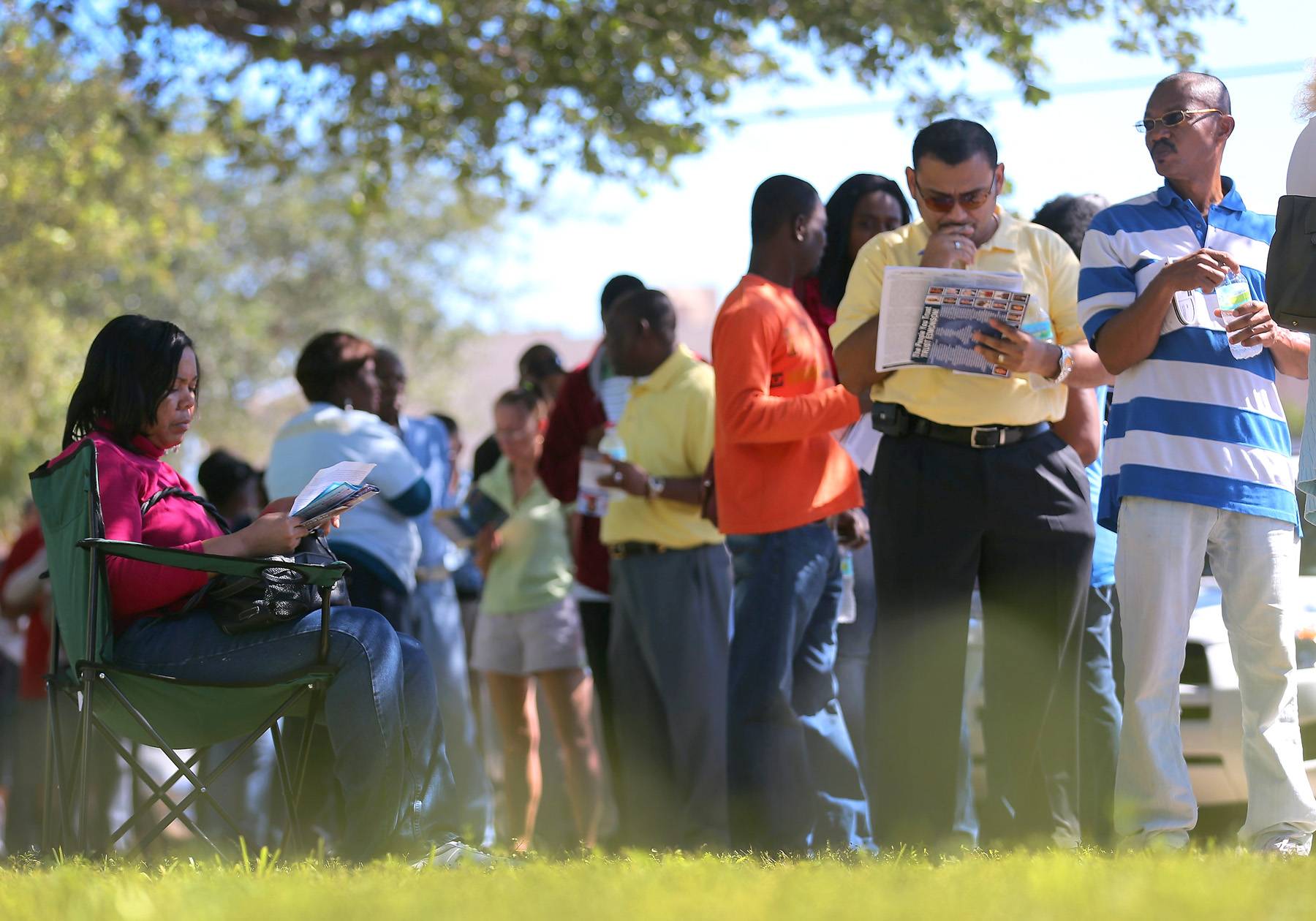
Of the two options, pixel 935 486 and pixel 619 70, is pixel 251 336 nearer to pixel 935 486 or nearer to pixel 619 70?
pixel 619 70

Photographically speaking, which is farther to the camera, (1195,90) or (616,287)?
(616,287)

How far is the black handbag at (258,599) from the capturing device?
13.8ft

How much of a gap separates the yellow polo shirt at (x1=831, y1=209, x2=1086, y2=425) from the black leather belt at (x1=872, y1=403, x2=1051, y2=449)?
17mm

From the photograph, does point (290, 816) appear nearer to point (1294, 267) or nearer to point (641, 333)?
point (641, 333)

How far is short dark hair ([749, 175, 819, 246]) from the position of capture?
17.8 ft

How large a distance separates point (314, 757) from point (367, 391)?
167cm

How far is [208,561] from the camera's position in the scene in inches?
159

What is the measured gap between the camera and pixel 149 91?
1034 centimetres

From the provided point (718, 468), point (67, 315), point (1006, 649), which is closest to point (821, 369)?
point (718, 468)

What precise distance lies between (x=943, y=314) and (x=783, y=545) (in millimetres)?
1031

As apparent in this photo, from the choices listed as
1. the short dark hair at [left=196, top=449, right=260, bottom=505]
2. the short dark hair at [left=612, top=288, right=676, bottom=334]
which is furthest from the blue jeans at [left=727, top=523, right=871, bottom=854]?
the short dark hair at [left=196, top=449, right=260, bottom=505]

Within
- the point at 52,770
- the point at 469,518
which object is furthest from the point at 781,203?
the point at 469,518

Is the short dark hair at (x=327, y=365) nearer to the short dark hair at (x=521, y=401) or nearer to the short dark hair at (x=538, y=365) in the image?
the short dark hair at (x=521, y=401)

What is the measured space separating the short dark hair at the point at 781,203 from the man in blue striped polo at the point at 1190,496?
1224 millimetres
